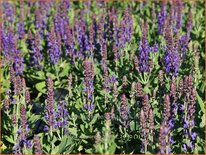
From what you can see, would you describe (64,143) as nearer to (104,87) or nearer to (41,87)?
(104,87)

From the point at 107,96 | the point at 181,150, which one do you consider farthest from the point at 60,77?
the point at 181,150

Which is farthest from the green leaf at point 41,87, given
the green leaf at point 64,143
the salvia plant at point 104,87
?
the green leaf at point 64,143

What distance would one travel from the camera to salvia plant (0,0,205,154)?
587cm

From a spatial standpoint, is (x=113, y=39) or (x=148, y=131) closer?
(x=148, y=131)

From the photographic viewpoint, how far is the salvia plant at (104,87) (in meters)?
5.87

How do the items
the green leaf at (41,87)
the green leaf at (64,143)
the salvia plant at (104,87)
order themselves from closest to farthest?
the salvia plant at (104,87), the green leaf at (64,143), the green leaf at (41,87)

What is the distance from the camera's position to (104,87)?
7.00m

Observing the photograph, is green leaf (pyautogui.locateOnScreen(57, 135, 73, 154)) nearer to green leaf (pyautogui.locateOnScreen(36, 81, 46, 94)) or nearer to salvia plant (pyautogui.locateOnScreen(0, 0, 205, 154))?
salvia plant (pyautogui.locateOnScreen(0, 0, 205, 154))

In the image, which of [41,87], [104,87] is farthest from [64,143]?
[41,87]

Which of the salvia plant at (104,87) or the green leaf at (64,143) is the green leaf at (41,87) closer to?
the salvia plant at (104,87)

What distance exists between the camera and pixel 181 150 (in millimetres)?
5895

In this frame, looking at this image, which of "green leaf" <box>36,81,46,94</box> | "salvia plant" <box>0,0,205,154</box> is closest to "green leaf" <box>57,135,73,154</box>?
"salvia plant" <box>0,0,205,154</box>

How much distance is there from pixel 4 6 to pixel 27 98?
6.96 m

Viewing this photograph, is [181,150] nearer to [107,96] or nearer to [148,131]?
[148,131]
